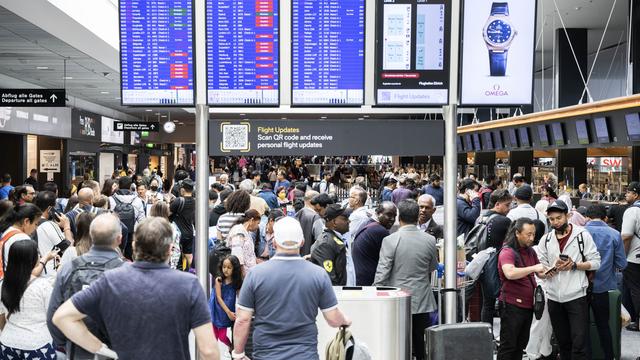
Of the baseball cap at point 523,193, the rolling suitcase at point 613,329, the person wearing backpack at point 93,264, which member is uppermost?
the baseball cap at point 523,193

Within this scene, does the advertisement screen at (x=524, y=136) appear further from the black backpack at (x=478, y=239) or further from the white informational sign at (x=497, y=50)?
the white informational sign at (x=497, y=50)

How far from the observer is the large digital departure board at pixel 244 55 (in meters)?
5.81

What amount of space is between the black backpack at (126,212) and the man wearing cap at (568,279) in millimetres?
5741

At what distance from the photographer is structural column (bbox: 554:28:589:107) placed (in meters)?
18.6

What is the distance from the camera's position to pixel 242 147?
578cm

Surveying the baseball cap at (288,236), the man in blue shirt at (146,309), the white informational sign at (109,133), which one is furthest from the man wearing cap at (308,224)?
the white informational sign at (109,133)

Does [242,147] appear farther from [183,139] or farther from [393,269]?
[183,139]

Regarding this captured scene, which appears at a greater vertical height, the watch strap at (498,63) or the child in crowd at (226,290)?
the watch strap at (498,63)

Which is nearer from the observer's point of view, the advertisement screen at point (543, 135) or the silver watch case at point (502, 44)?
the silver watch case at point (502, 44)

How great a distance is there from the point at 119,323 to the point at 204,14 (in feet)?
10.0

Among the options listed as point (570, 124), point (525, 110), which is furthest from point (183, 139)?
point (570, 124)

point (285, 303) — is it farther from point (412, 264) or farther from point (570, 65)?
point (570, 65)

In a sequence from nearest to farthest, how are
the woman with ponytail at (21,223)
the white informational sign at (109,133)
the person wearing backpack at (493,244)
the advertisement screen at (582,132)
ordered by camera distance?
the woman with ponytail at (21,223) → the person wearing backpack at (493,244) → the advertisement screen at (582,132) → the white informational sign at (109,133)

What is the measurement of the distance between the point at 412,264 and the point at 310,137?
4.41 ft
